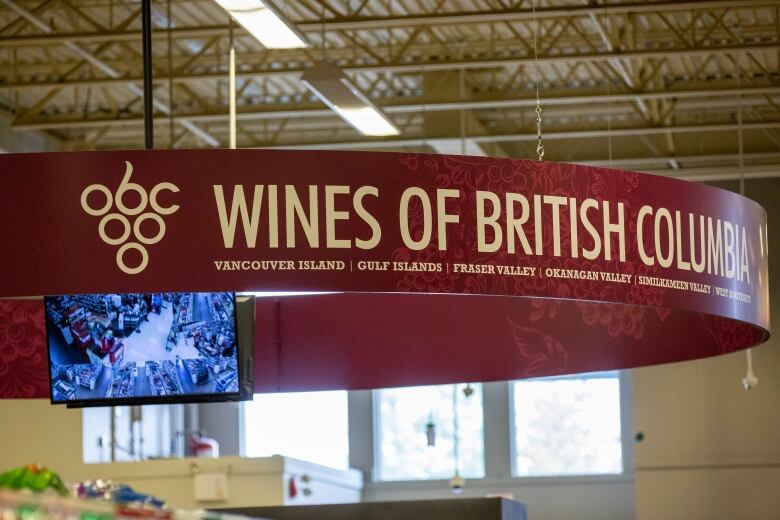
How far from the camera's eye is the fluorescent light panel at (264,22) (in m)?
8.25

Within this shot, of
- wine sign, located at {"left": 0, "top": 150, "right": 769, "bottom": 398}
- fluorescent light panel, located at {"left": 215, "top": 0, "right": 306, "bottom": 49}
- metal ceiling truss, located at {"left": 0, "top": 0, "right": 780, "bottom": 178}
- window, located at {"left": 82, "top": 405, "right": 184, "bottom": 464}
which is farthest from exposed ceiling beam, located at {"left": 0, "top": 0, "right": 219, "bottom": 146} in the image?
wine sign, located at {"left": 0, "top": 150, "right": 769, "bottom": 398}

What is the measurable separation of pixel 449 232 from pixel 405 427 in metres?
15.5

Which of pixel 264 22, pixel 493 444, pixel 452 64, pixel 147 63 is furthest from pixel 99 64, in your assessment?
pixel 493 444

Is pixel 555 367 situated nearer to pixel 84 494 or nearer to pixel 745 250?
pixel 745 250

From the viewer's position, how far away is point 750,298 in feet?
18.2

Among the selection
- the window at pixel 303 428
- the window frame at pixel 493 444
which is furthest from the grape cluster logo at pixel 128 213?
the window at pixel 303 428

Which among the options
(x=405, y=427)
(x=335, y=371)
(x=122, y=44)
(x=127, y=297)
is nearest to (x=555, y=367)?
(x=335, y=371)

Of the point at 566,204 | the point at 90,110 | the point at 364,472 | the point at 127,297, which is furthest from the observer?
the point at 364,472

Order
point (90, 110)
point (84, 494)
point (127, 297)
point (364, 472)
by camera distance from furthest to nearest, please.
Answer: point (364, 472), point (90, 110), point (127, 297), point (84, 494)

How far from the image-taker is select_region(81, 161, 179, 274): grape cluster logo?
15.1ft

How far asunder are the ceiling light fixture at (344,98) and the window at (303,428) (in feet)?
29.2

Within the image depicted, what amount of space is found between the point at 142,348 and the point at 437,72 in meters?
9.52

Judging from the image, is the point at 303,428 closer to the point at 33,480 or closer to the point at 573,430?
the point at 573,430

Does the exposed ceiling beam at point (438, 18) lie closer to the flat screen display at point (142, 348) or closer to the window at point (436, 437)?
the flat screen display at point (142, 348)
